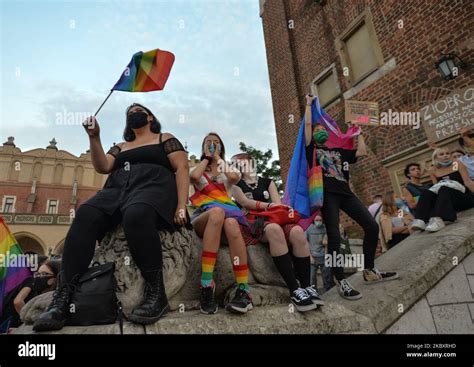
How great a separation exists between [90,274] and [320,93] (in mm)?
9443

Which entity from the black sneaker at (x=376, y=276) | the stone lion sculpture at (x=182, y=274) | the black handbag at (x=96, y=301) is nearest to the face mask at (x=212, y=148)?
the stone lion sculpture at (x=182, y=274)

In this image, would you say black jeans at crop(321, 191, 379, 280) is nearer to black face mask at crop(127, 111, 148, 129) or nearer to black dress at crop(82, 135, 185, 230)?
black dress at crop(82, 135, 185, 230)

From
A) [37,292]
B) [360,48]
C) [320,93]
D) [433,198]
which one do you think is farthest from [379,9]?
[37,292]

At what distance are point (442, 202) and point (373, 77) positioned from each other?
536 centimetres

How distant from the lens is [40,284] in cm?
331

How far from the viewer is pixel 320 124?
3.33 m

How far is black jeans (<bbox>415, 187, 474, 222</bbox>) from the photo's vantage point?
3367mm

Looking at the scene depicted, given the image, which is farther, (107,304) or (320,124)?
(320,124)

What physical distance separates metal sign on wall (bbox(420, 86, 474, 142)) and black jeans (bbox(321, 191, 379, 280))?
13.8ft

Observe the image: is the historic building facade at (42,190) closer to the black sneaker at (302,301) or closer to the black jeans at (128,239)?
the black jeans at (128,239)

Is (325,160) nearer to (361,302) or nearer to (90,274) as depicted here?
(361,302)

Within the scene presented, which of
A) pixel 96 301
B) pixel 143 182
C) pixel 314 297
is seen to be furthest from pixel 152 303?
pixel 314 297

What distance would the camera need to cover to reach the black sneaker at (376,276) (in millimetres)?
2526

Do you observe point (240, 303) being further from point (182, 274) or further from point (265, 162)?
point (265, 162)
